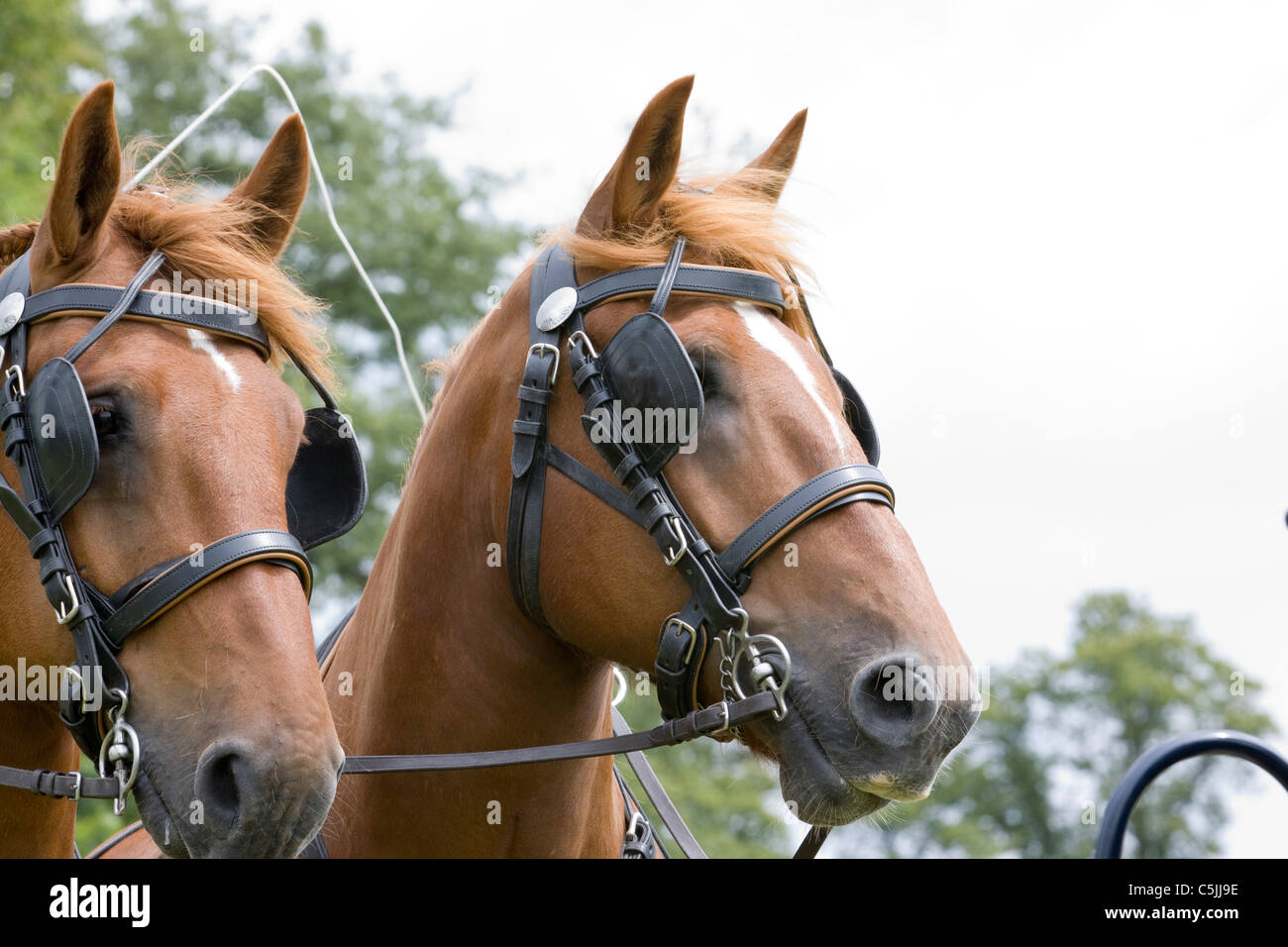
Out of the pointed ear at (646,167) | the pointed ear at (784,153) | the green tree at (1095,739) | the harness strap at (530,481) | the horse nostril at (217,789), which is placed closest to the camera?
the horse nostril at (217,789)

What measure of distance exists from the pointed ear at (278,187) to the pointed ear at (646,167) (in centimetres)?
87

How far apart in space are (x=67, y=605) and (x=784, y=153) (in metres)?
2.49

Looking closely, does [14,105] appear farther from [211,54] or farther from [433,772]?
[433,772]

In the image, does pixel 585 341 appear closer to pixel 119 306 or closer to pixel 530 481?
pixel 530 481

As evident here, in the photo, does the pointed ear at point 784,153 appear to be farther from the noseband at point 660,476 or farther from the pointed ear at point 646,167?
the noseband at point 660,476

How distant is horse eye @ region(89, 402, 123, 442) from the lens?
269cm

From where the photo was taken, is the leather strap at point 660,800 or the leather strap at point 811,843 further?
the leather strap at point 660,800

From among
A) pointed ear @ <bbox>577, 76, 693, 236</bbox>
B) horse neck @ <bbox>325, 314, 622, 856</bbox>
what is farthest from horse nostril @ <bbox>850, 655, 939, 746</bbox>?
pointed ear @ <bbox>577, 76, 693, 236</bbox>

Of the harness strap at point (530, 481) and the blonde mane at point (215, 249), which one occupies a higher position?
the blonde mane at point (215, 249)

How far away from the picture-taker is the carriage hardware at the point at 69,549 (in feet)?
8.50

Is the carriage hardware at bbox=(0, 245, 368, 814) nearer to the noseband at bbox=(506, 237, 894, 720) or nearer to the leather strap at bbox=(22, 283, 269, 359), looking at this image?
the leather strap at bbox=(22, 283, 269, 359)

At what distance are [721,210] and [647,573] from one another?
109 centimetres

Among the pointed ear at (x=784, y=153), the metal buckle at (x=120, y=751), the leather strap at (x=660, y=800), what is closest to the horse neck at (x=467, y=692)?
the leather strap at (x=660, y=800)
